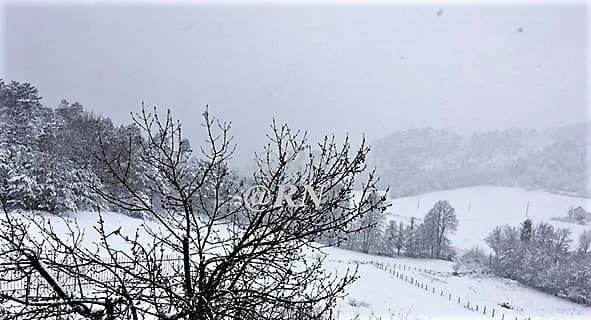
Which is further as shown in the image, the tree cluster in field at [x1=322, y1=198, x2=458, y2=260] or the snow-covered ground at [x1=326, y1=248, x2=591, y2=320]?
the tree cluster in field at [x1=322, y1=198, x2=458, y2=260]

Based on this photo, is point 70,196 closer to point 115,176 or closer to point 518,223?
point 115,176

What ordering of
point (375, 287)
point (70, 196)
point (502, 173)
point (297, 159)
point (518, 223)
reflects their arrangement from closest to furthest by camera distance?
point (297, 159)
point (70, 196)
point (375, 287)
point (518, 223)
point (502, 173)

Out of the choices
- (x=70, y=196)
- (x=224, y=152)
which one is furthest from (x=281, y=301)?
(x=70, y=196)

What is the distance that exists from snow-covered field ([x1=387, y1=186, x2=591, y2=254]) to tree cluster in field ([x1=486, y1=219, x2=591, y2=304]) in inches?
64.2

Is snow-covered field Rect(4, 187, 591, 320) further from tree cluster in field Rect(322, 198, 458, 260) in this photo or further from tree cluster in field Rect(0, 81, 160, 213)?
tree cluster in field Rect(0, 81, 160, 213)

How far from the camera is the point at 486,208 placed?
30.5m

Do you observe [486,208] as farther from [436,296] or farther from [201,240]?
[201,240]

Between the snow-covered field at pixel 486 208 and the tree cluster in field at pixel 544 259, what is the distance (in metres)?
1.63

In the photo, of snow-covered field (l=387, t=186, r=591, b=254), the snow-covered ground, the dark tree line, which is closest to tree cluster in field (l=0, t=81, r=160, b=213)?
the snow-covered ground

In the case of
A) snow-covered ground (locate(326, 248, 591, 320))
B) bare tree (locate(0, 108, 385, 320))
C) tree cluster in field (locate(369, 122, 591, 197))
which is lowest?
snow-covered ground (locate(326, 248, 591, 320))

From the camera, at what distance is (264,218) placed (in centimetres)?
144

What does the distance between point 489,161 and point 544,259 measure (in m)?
20.0

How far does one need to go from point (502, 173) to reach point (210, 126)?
131 feet

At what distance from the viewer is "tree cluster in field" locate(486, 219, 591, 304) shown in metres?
17.7
